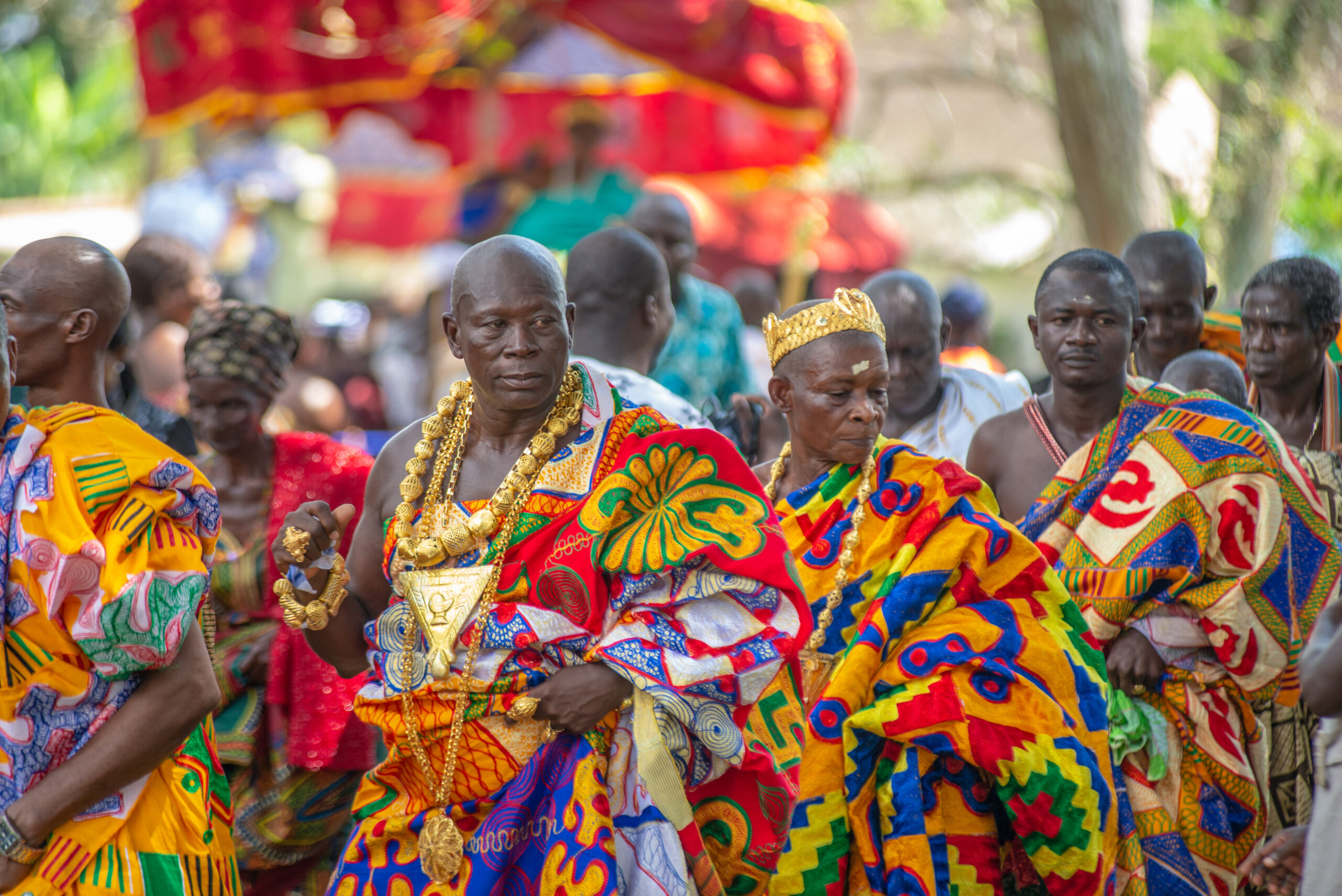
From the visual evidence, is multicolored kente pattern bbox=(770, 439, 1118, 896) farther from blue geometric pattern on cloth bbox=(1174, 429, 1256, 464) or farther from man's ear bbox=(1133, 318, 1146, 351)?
man's ear bbox=(1133, 318, 1146, 351)

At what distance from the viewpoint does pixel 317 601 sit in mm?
3391

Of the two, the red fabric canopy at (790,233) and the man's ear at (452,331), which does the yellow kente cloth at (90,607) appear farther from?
the red fabric canopy at (790,233)

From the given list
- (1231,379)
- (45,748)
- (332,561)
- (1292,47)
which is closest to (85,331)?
(332,561)

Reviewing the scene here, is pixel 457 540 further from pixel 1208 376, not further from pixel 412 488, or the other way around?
pixel 1208 376

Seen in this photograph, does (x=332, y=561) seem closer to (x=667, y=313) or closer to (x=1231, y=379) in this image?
(x=667, y=313)

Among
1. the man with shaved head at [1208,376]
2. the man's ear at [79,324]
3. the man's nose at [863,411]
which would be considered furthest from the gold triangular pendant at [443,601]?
the man with shaved head at [1208,376]

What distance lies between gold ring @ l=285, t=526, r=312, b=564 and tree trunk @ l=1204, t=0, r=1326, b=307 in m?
7.50

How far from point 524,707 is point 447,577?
1.28ft

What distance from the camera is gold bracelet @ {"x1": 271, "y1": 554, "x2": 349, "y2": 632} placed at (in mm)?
3367

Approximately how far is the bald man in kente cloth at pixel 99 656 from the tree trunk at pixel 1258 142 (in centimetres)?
786

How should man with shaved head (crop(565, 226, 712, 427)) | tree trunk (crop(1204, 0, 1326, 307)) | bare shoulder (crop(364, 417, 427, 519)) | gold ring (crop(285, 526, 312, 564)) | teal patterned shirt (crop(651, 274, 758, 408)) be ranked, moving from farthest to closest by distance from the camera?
tree trunk (crop(1204, 0, 1326, 307)), teal patterned shirt (crop(651, 274, 758, 408)), man with shaved head (crop(565, 226, 712, 427)), bare shoulder (crop(364, 417, 427, 519)), gold ring (crop(285, 526, 312, 564))

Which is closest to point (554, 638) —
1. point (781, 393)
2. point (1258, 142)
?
point (781, 393)

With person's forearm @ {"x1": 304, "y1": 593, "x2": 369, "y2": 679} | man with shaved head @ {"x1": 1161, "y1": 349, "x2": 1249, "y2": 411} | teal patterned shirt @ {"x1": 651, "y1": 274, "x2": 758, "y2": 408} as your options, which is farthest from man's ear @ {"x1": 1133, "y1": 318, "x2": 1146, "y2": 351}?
person's forearm @ {"x1": 304, "y1": 593, "x2": 369, "y2": 679}

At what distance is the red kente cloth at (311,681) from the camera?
449cm
